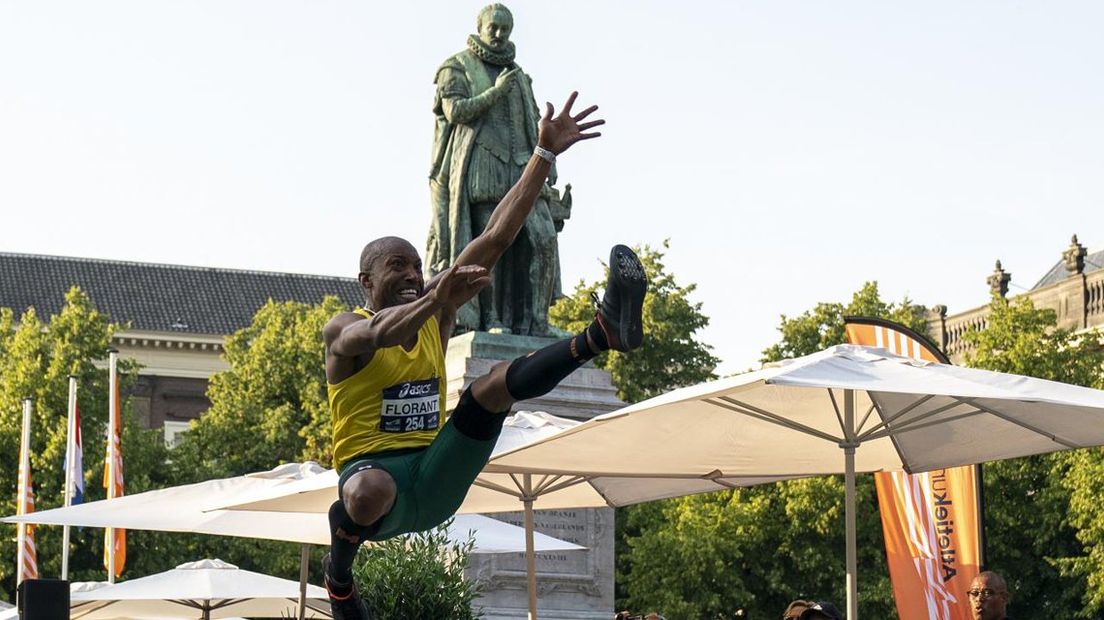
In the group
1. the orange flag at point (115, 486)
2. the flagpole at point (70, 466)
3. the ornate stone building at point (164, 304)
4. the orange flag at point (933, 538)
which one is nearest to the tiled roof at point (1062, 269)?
the ornate stone building at point (164, 304)

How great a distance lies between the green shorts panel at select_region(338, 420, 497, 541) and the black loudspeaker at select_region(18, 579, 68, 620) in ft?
9.06

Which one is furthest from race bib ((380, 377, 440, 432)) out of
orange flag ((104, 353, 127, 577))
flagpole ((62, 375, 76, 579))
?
flagpole ((62, 375, 76, 579))

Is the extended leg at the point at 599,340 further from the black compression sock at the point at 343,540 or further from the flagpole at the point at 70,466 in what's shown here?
the flagpole at the point at 70,466

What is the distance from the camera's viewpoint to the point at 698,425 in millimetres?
11984

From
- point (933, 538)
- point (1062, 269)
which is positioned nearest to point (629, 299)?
point (933, 538)

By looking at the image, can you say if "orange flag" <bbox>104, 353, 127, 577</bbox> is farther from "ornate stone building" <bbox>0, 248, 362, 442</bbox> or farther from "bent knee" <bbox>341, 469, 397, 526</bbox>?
"ornate stone building" <bbox>0, 248, 362, 442</bbox>

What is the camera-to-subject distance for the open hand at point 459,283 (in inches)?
282

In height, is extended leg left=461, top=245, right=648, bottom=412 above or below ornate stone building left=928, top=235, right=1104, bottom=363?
below

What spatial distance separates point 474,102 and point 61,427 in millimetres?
30086

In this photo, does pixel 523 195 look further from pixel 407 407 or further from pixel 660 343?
pixel 660 343

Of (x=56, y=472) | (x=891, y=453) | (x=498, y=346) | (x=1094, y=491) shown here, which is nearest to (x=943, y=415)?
(x=891, y=453)

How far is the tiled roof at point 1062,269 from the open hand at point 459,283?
60.8 meters

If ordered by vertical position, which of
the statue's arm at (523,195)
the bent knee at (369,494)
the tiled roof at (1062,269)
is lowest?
the bent knee at (369,494)

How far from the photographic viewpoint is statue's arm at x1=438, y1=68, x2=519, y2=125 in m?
17.9
